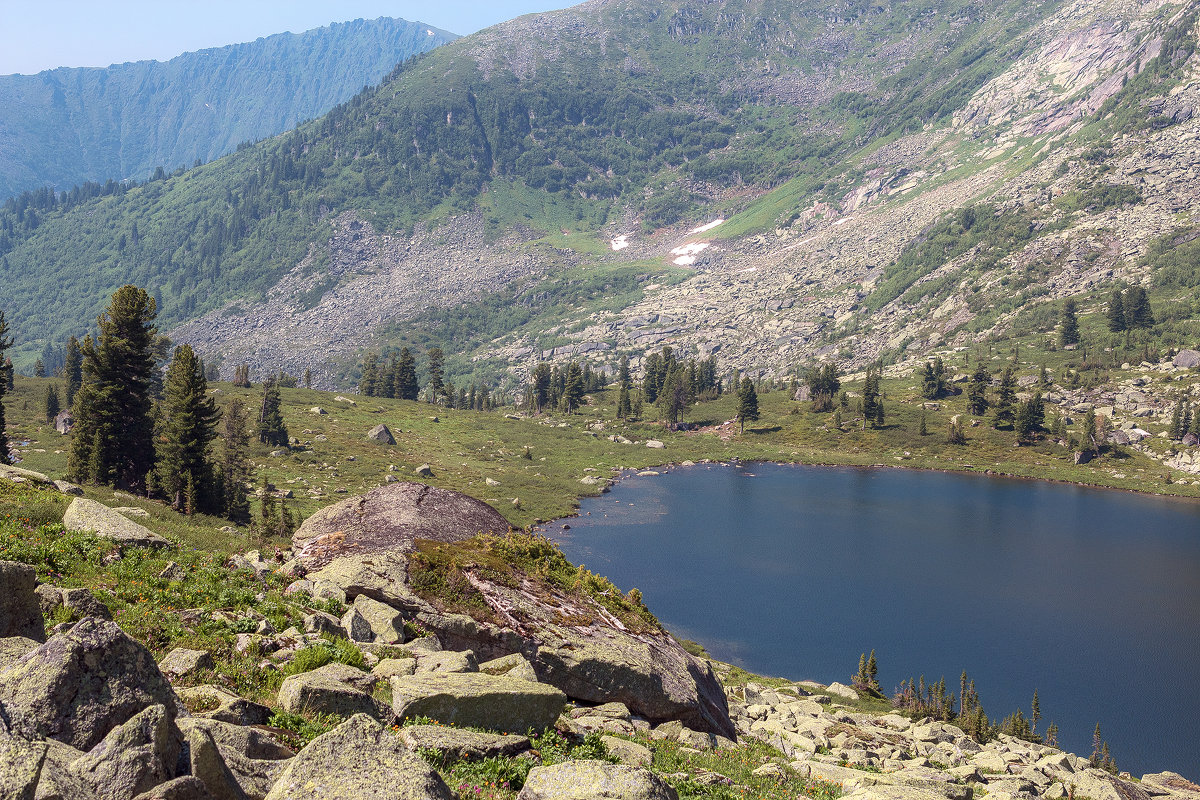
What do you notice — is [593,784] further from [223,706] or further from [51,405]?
[51,405]

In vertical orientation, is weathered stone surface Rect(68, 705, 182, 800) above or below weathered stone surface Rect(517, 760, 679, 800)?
above

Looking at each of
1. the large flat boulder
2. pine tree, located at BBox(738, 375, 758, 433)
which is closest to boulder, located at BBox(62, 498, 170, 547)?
the large flat boulder

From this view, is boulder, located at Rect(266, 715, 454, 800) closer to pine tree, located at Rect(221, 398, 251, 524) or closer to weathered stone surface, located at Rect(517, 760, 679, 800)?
weathered stone surface, located at Rect(517, 760, 679, 800)

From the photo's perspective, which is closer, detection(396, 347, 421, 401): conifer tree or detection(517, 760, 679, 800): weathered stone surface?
detection(517, 760, 679, 800): weathered stone surface

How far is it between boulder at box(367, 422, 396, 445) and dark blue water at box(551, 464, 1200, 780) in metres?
33.8

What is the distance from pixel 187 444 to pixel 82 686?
5044cm

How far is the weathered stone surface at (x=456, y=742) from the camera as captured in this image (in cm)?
1124

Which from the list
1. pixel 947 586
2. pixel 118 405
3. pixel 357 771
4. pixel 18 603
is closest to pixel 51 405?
pixel 118 405

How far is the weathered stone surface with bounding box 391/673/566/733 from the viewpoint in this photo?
12.8 m

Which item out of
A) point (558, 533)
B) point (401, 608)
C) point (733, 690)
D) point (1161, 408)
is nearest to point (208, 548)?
point (401, 608)

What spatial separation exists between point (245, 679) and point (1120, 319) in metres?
242

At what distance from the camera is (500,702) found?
1362 centimetres

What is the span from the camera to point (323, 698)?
1204 centimetres

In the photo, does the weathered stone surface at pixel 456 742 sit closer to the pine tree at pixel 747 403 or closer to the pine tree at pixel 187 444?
the pine tree at pixel 187 444
